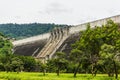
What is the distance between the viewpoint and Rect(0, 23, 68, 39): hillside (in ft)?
459

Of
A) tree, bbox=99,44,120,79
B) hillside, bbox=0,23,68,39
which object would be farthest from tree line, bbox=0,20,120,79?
hillside, bbox=0,23,68,39

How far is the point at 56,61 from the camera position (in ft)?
138

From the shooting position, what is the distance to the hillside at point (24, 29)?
140 metres

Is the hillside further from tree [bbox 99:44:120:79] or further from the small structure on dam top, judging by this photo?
tree [bbox 99:44:120:79]

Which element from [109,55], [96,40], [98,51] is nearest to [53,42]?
[98,51]

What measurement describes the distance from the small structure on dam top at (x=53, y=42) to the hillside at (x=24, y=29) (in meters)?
56.5

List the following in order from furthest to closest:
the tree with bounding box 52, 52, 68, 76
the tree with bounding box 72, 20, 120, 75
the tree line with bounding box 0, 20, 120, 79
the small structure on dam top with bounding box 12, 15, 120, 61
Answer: the small structure on dam top with bounding box 12, 15, 120, 61 < the tree with bounding box 52, 52, 68, 76 < the tree with bounding box 72, 20, 120, 75 < the tree line with bounding box 0, 20, 120, 79

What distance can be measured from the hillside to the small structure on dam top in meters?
56.5

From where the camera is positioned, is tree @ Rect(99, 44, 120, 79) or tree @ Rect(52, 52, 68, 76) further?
tree @ Rect(52, 52, 68, 76)

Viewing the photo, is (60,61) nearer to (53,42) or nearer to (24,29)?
(53,42)

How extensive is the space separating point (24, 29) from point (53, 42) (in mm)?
91165

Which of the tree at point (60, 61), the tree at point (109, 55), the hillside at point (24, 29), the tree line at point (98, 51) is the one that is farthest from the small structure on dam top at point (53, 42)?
the hillside at point (24, 29)

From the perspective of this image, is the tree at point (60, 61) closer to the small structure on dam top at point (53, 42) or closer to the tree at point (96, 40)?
the tree at point (96, 40)

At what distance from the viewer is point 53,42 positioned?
2778 inches
